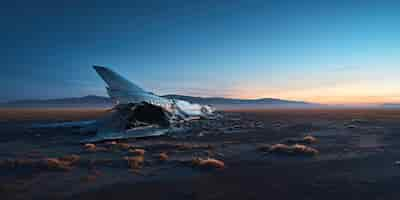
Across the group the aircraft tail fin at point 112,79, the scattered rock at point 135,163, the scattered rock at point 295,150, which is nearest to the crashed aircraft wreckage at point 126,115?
the aircraft tail fin at point 112,79

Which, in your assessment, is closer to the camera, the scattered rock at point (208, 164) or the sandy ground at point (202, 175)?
the sandy ground at point (202, 175)

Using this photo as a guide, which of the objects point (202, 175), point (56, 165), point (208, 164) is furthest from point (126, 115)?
point (202, 175)

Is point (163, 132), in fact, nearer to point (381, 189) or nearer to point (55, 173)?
point (55, 173)

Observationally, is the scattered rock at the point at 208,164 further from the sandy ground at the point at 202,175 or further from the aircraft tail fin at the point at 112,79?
the aircraft tail fin at the point at 112,79


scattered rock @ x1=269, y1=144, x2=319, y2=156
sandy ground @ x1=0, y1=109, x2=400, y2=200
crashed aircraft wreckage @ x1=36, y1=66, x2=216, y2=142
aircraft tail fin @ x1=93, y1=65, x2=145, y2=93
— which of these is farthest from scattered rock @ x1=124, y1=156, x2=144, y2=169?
aircraft tail fin @ x1=93, y1=65, x2=145, y2=93

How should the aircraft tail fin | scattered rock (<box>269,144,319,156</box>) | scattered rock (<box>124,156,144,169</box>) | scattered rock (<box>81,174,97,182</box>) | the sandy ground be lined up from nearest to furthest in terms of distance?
1. the sandy ground
2. scattered rock (<box>81,174,97,182</box>)
3. scattered rock (<box>124,156,144,169</box>)
4. scattered rock (<box>269,144,319,156</box>)
5. the aircraft tail fin

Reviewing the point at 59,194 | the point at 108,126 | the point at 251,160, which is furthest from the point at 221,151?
the point at 108,126

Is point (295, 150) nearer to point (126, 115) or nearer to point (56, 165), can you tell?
point (56, 165)

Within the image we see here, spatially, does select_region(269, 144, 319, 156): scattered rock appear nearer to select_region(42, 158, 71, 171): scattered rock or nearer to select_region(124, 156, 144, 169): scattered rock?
select_region(124, 156, 144, 169): scattered rock

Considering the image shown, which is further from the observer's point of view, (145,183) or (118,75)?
(118,75)

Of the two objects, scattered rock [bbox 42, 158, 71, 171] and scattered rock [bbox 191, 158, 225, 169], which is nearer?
scattered rock [bbox 42, 158, 71, 171]

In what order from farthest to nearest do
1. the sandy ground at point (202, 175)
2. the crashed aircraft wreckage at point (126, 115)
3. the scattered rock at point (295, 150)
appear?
the crashed aircraft wreckage at point (126, 115)
the scattered rock at point (295, 150)
the sandy ground at point (202, 175)

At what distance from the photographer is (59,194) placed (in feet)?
25.2

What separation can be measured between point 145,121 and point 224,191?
18.6 meters
